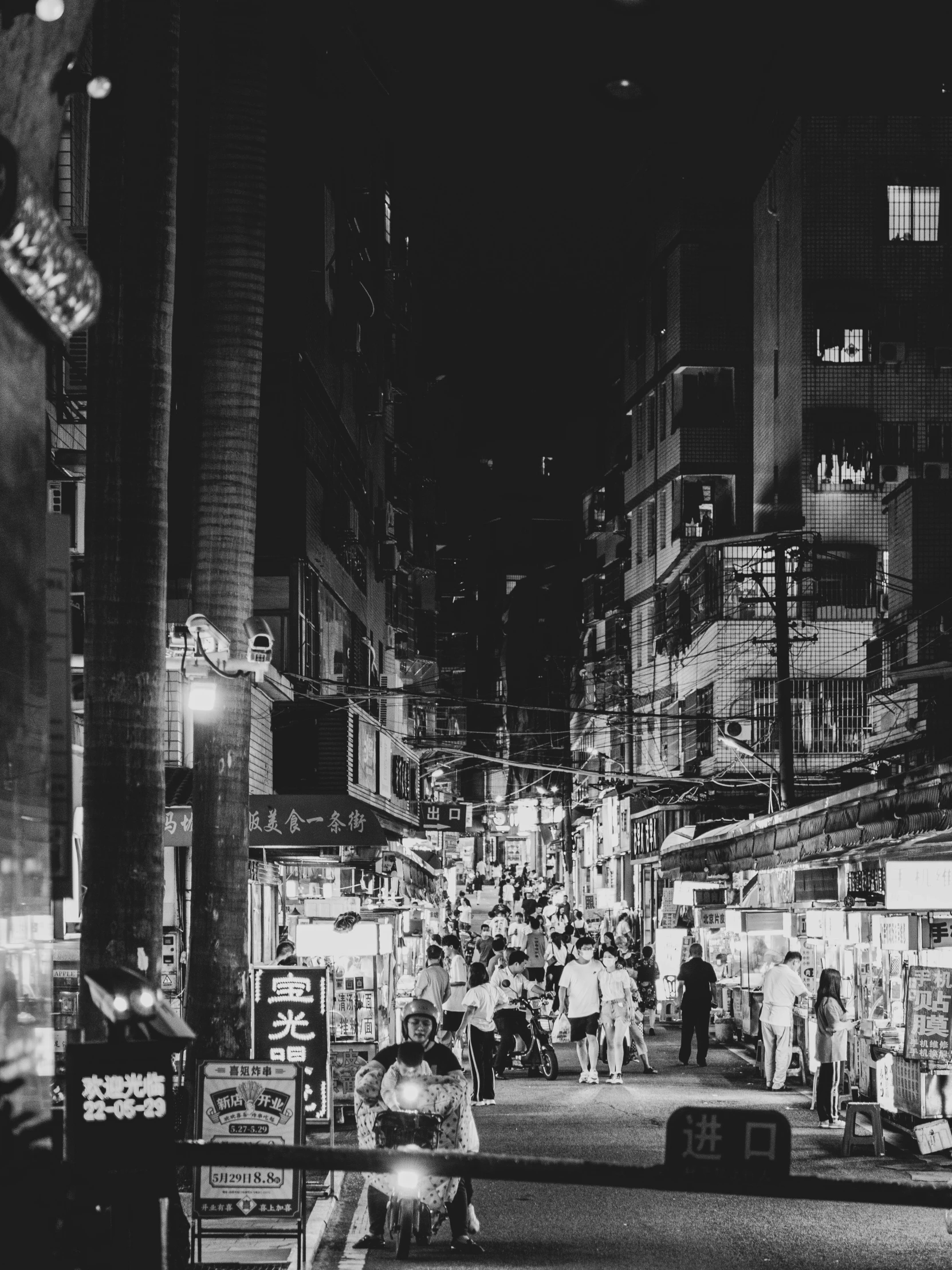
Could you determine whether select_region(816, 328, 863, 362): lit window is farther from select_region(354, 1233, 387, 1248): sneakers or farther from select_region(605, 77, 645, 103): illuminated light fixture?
select_region(354, 1233, 387, 1248): sneakers

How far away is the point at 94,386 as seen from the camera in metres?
11.6

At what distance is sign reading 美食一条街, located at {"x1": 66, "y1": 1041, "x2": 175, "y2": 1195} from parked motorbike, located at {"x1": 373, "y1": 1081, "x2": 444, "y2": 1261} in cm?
519

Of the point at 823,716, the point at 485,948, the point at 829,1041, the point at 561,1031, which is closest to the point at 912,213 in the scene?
the point at 823,716

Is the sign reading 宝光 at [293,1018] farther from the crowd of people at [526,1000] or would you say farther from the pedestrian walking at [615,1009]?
the pedestrian walking at [615,1009]

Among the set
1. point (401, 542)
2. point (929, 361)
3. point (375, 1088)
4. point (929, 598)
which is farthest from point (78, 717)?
point (929, 361)

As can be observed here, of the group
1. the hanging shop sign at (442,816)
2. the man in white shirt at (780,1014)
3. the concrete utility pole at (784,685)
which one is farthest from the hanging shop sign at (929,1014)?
the hanging shop sign at (442,816)

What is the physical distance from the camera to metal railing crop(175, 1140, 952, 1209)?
573cm

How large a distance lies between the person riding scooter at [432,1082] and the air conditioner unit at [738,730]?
3197cm

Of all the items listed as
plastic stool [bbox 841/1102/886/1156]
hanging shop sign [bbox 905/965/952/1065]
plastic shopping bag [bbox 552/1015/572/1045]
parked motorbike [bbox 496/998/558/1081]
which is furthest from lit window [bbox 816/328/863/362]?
plastic stool [bbox 841/1102/886/1156]

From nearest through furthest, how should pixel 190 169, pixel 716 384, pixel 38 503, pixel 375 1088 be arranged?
pixel 38 503 → pixel 375 1088 → pixel 190 169 → pixel 716 384

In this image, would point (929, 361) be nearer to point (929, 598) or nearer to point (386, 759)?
point (929, 598)

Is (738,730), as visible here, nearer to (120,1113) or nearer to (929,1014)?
(929,1014)

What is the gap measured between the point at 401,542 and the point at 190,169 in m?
29.2

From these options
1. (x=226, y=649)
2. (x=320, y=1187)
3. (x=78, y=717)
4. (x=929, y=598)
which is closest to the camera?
(x=320, y=1187)
